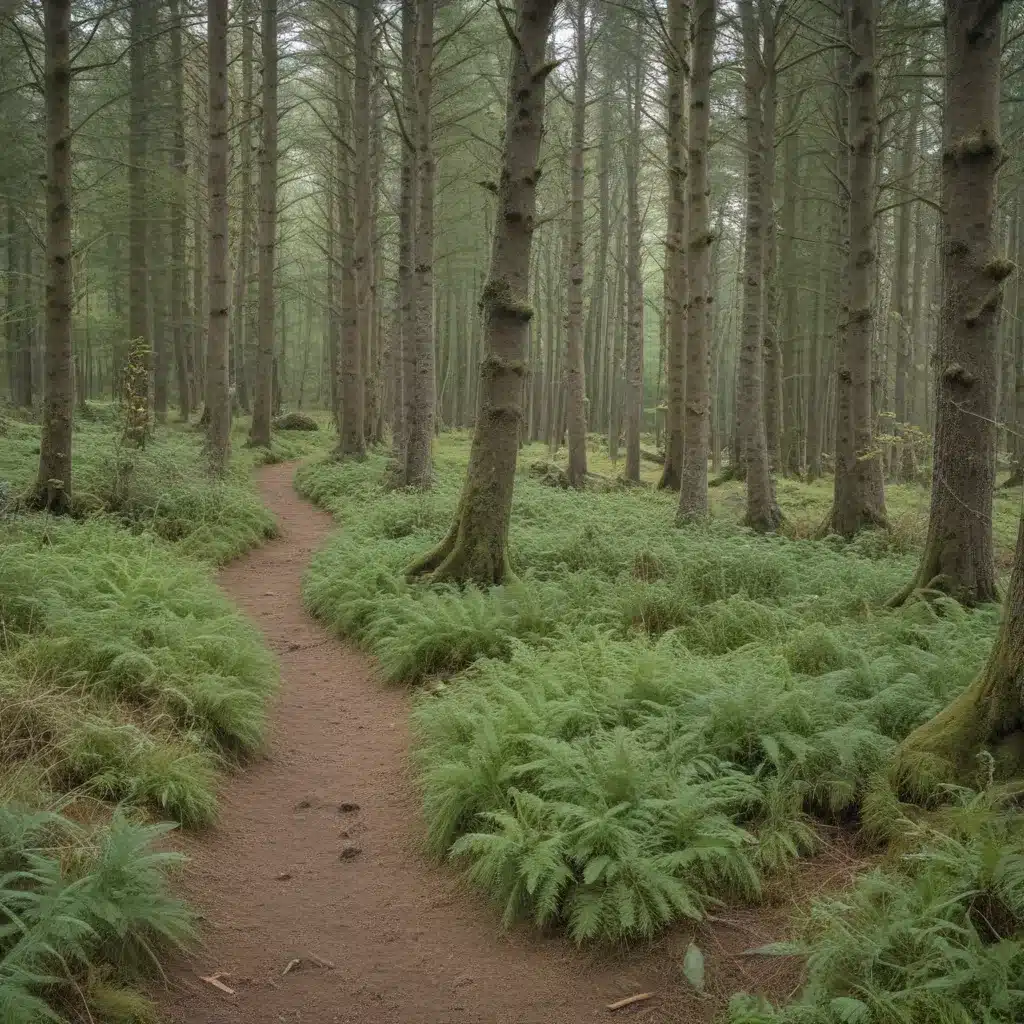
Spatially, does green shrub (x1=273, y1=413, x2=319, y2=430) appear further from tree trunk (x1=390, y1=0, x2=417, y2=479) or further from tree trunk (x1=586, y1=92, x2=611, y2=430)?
tree trunk (x1=390, y1=0, x2=417, y2=479)

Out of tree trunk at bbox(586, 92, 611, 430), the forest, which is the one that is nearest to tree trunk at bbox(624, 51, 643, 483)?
tree trunk at bbox(586, 92, 611, 430)

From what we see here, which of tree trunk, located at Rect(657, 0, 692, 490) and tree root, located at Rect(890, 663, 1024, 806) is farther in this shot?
tree trunk, located at Rect(657, 0, 692, 490)

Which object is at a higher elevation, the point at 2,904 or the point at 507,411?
the point at 507,411

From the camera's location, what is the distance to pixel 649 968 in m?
3.54

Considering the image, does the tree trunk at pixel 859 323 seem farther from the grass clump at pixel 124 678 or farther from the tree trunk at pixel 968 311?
the grass clump at pixel 124 678

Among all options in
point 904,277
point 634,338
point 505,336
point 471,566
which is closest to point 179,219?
point 634,338

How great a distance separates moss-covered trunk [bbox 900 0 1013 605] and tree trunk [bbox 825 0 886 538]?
3095 mm

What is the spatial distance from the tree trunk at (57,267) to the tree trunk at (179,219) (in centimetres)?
1043

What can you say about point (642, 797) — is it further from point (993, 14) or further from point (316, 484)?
point (316, 484)

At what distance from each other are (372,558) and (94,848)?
6.03 m

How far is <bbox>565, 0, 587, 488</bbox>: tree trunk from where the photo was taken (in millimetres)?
16969

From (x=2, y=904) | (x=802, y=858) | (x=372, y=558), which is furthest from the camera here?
(x=372, y=558)

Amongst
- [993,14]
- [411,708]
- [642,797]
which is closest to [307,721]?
[411,708]

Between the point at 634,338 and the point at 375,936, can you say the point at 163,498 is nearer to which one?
the point at 375,936
